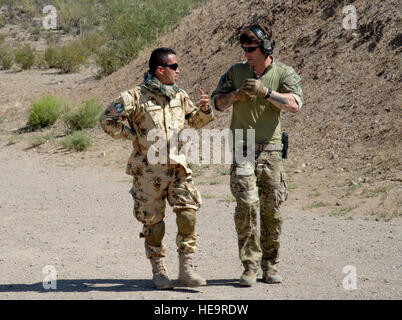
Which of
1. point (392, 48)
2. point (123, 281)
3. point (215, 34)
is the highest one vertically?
point (215, 34)

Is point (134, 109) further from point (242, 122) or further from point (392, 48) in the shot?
point (392, 48)

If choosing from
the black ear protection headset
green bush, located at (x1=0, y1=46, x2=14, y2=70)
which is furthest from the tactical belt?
green bush, located at (x1=0, y1=46, x2=14, y2=70)

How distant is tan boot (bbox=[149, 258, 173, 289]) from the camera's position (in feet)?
18.5

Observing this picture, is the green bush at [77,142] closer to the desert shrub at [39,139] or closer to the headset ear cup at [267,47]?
the desert shrub at [39,139]

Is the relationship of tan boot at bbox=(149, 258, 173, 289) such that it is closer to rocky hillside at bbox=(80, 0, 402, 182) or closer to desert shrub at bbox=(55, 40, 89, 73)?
rocky hillside at bbox=(80, 0, 402, 182)

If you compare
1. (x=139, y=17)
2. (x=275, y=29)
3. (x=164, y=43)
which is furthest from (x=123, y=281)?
(x=139, y=17)

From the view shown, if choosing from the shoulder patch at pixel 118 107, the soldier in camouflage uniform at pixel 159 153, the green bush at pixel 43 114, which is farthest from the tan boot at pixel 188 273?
the green bush at pixel 43 114

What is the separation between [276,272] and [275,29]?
37.1 ft

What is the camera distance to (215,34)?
18.2 meters

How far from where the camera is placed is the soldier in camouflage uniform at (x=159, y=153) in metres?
5.54

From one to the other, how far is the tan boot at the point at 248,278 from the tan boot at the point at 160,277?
55 cm

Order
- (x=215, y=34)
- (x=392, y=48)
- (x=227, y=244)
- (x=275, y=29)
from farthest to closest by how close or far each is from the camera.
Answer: (x=215, y=34) < (x=275, y=29) < (x=392, y=48) < (x=227, y=244)

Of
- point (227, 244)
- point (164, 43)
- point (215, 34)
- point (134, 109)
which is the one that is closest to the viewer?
point (134, 109)

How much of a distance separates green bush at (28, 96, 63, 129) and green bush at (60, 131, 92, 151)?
242 centimetres
